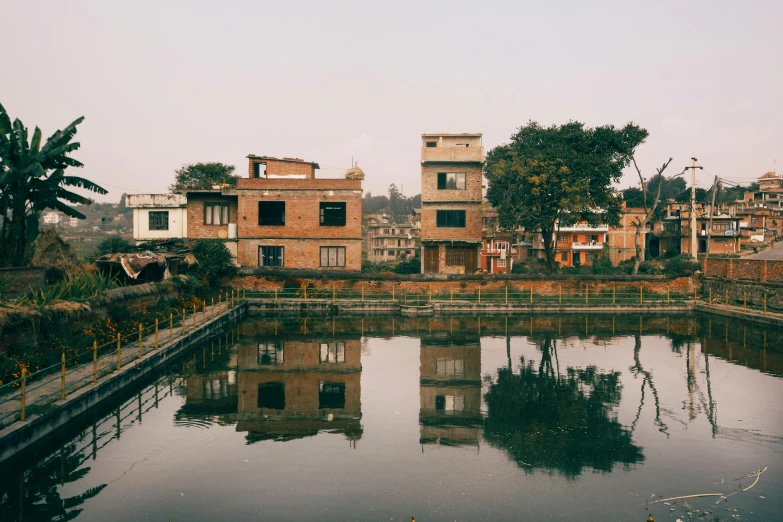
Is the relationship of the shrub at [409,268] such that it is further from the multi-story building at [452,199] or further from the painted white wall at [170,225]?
the painted white wall at [170,225]

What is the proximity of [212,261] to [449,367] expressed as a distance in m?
22.8

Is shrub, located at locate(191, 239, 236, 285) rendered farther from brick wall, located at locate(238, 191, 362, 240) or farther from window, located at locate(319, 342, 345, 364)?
window, located at locate(319, 342, 345, 364)

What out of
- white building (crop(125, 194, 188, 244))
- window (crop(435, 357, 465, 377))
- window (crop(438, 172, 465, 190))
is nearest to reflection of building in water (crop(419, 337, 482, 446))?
window (crop(435, 357, 465, 377))

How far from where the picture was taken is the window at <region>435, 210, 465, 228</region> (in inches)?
1935

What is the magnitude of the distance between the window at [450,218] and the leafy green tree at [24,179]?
29689mm

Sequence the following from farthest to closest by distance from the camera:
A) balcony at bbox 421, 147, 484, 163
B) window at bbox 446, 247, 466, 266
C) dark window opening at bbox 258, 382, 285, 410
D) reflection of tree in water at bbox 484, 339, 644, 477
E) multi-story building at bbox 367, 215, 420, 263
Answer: multi-story building at bbox 367, 215, 420, 263 → window at bbox 446, 247, 466, 266 → balcony at bbox 421, 147, 484, 163 → dark window opening at bbox 258, 382, 285, 410 → reflection of tree in water at bbox 484, 339, 644, 477

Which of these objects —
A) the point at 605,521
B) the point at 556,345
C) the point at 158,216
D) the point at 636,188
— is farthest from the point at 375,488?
the point at 636,188

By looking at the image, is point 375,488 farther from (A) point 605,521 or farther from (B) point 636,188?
(B) point 636,188

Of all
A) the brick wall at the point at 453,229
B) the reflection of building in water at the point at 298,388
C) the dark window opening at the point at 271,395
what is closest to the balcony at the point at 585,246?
the brick wall at the point at 453,229

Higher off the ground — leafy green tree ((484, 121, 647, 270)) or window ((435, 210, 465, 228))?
leafy green tree ((484, 121, 647, 270))

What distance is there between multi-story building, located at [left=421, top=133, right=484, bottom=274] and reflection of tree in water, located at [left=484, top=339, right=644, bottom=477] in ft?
91.8

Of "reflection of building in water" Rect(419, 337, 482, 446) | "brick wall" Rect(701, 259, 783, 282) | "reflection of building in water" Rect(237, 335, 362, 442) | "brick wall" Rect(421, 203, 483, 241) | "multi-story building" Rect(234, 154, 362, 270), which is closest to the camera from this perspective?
"reflection of building in water" Rect(419, 337, 482, 446)

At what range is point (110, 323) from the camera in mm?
22078

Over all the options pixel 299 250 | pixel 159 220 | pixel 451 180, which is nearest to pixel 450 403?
pixel 299 250
